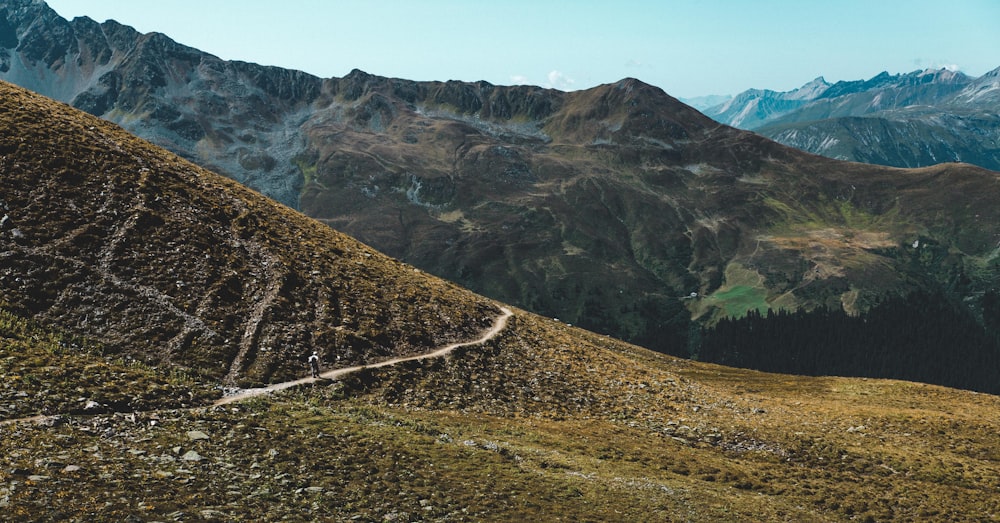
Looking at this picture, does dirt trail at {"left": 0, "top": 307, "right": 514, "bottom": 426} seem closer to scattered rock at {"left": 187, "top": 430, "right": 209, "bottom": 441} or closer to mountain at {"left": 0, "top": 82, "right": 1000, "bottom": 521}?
mountain at {"left": 0, "top": 82, "right": 1000, "bottom": 521}

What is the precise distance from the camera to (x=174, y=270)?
155 ft

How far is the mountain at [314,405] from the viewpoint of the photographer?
81.4 feet

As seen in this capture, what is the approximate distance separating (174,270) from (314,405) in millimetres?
19828

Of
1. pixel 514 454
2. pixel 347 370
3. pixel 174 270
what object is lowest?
pixel 514 454

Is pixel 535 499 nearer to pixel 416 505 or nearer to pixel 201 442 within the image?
pixel 416 505

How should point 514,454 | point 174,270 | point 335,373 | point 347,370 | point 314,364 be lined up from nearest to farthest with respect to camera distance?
point 514,454 → point 314,364 → point 335,373 → point 347,370 → point 174,270

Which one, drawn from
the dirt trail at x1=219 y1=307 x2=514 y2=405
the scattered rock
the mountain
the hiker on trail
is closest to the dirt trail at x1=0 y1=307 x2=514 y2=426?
the dirt trail at x1=219 y1=307 x2=514 y2=405

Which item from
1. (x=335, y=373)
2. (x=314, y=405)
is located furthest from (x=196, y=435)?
(x=335, y=373)

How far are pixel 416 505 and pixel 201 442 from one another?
11231 millimetres

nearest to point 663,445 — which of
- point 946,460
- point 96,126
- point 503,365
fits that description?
point 503,365

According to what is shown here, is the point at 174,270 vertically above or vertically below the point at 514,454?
above

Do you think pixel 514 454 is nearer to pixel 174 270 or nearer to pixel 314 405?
pixel 314 405

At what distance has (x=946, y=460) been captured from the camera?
46.9 metres

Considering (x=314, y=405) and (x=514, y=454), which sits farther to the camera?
(x=314, y=405)
